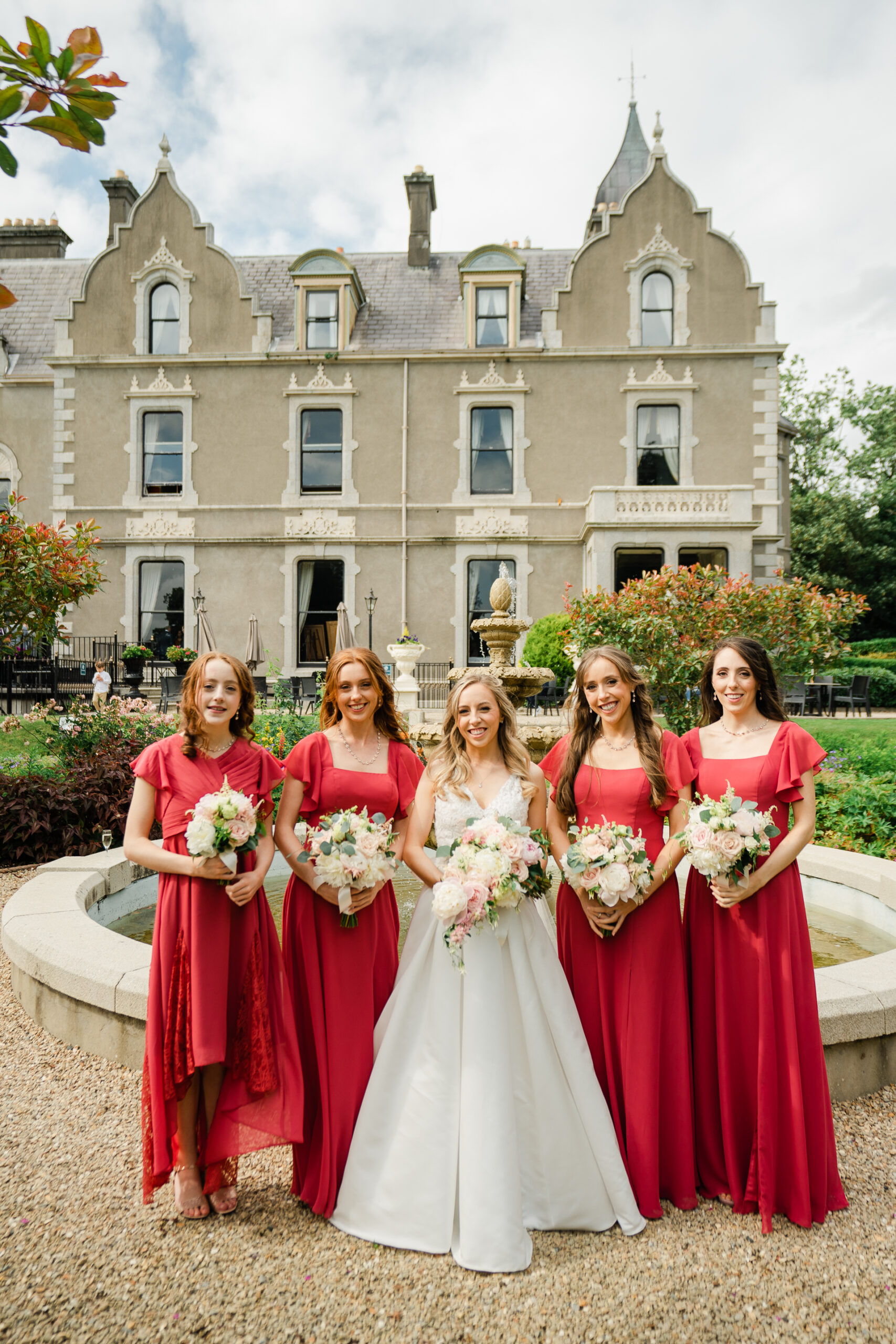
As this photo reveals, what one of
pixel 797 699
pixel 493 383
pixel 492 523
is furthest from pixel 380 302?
pixel 797 699

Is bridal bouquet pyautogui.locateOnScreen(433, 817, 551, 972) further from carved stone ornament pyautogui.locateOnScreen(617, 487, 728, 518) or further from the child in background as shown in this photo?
carved stone ornament pyautogui.locateOnScreen(617, 487, 728, 518)

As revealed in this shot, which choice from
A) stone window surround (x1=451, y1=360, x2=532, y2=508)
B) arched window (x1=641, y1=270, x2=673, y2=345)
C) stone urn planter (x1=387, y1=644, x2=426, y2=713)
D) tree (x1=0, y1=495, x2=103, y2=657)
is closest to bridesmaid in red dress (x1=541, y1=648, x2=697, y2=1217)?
tree (x1=0, y1=495, x2=103, y2=657)

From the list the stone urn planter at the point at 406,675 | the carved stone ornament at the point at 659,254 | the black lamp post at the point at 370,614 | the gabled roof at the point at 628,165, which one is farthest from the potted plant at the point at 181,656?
the gabled roof at the point at 628,165

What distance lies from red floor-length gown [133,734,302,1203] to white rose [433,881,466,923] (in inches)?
28.0

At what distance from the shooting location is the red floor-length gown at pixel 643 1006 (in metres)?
2.89

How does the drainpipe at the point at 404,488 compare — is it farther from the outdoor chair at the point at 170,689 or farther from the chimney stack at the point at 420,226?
the outdoor chair at the point at 170,689

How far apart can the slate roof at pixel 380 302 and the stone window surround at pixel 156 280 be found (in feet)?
5.21

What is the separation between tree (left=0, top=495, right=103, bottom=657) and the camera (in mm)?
7945

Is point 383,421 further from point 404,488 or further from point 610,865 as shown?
point 610,865

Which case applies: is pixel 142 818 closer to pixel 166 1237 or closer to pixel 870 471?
pixel 166 1237

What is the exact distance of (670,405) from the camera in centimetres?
1964

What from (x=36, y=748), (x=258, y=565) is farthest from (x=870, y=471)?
(x=36, y=748)

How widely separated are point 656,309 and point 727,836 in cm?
1981

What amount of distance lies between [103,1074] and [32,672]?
15.6m
